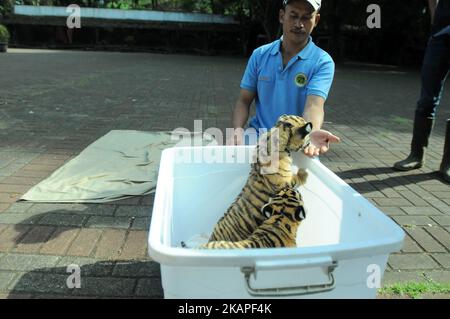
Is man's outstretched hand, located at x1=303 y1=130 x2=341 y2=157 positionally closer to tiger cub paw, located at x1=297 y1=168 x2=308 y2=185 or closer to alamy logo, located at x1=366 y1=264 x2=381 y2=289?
tiger cub paw, located at x1=297 y1=168 x2=308 y2=185

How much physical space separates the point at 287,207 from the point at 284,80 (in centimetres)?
126

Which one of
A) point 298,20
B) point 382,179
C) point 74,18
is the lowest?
point 382,179

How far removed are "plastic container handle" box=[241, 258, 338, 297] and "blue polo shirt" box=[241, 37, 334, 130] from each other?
162cm

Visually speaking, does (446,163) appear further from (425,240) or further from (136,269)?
(136,269)

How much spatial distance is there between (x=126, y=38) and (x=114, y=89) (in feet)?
67.0

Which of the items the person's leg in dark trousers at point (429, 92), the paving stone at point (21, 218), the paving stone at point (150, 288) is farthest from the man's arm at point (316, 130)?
the person's leg in dark trousers at point (429, 92)

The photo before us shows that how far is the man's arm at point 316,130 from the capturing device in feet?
7.93

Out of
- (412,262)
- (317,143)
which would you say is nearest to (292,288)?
(317,143)

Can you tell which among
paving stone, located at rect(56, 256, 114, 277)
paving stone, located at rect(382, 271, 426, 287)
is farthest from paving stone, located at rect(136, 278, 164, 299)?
paving stone, located at rect(382, 271, 426, 287)

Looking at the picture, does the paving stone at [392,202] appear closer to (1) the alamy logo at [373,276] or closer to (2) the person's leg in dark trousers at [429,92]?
(2) the person's leg in dark trousers at [429,92]

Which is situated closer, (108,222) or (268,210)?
(268,210)

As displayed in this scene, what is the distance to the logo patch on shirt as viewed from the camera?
298cm

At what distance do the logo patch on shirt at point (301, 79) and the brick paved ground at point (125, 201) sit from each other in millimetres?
1314

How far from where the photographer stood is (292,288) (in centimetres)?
147
